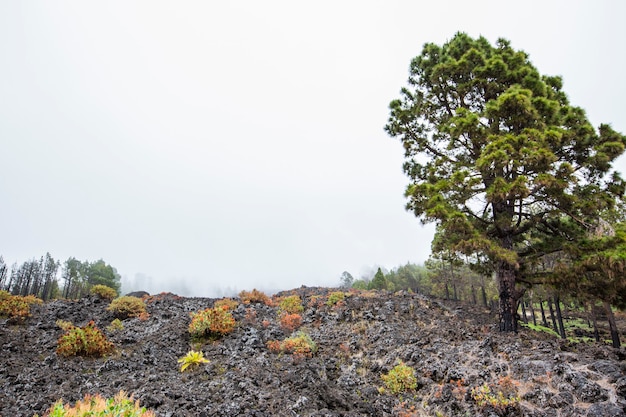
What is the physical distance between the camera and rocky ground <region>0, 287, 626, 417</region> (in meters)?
6.85

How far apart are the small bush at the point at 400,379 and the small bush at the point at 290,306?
774 centimetres

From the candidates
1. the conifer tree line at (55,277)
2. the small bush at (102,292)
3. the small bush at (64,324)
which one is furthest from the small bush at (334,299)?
the conifer tree line at (55,277)

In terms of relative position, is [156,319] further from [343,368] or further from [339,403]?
[339,403]

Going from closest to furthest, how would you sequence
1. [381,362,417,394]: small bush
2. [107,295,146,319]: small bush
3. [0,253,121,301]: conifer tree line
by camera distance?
[381,362,417,394]: small bush < [107,295,146,319]: small bush < [0,253,121,301]: conifer tree line

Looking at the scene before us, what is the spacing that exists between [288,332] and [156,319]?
20.3 ft

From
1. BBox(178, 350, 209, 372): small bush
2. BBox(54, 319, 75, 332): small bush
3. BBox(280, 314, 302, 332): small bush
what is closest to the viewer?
BBox(178, 350, 209, 372): small bush

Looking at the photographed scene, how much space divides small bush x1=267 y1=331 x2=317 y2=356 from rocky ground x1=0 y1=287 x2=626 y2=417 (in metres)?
0.26

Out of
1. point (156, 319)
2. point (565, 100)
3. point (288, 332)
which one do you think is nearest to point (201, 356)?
point (288, 332)

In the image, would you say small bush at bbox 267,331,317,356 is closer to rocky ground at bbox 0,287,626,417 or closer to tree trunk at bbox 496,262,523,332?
rocky ground at bbox 0,287,626,417

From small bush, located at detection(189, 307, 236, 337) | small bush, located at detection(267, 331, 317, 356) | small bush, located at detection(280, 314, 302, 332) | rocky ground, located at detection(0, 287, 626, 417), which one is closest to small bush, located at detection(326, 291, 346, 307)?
small bush, located at detection(280, 314, 302, 332)

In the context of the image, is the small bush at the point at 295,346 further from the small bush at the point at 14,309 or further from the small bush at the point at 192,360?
the small bush at the point at 14,309

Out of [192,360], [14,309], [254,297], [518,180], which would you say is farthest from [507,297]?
[14,309]

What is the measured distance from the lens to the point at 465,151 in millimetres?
12836

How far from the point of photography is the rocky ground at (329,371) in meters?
6.85
